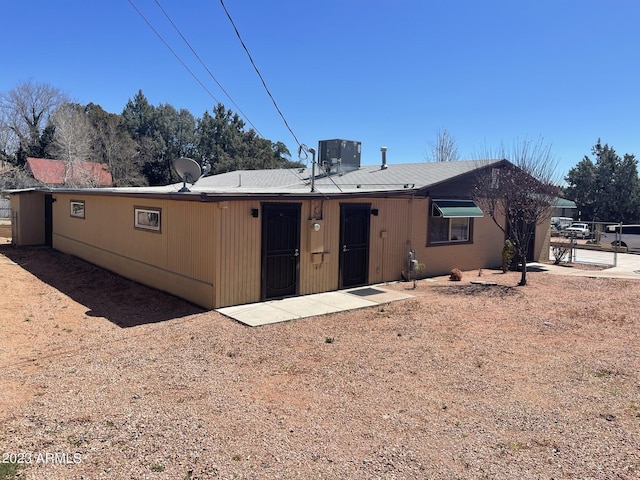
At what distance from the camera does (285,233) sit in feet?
32.5

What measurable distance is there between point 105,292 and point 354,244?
5.92 meters

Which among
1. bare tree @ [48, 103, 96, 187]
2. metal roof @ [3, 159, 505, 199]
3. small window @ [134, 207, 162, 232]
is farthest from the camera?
bare tree @ [48, 103, 96, 187]

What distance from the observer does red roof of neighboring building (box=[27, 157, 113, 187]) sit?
37.4m

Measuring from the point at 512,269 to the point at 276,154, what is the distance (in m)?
35.6

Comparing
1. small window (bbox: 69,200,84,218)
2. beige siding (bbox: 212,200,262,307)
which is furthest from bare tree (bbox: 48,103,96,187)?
beige siding (bbox: 212,200,262,307)

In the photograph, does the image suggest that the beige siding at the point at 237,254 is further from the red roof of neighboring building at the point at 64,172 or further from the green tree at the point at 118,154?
the green tree at the point at 118,154

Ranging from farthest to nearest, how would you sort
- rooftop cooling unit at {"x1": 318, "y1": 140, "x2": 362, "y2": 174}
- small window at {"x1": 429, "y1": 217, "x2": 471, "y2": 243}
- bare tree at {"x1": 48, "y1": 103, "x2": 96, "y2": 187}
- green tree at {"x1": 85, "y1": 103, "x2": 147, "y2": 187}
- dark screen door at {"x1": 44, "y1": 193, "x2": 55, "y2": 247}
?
green tree at {"x1": 85, "y1": 103, "x2": 147, "y2": 187}, bare tree at {"x1": 48, "y1": 103, "x2": 96, "y2": 187}, dark screen door at {"x1": 44, "y1": 193, "x2": 55, "y2": 247}, rooftop cooling unit at {"x1": 318, "y1": 140, "x2": 362, "y2": 174}, small window at {"x1": 429, "y1": 217, "x2": 471, "y2": 243}

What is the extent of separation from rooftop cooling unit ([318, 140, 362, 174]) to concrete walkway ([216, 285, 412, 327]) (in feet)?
27.0

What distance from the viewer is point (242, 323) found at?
8039 mm

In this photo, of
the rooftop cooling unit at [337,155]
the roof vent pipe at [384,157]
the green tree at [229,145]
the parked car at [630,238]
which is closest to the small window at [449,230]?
the roof vent pipe at [384,157]

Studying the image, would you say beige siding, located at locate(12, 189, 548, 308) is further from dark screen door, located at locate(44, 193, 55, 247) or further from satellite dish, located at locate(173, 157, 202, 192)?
dark screen door, located at locate(44, 193, 55, 247)

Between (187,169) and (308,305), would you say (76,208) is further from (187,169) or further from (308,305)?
(308,305)

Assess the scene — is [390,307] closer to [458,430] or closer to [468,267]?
[458,430]

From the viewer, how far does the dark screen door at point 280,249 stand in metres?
9.61
